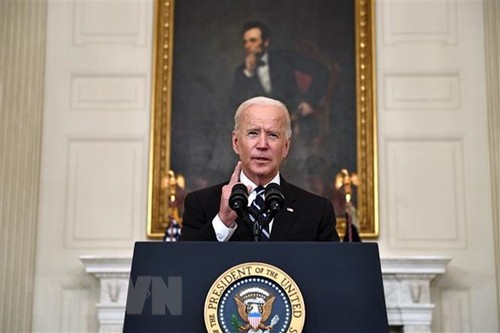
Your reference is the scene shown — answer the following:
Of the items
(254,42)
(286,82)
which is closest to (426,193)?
(286,82)

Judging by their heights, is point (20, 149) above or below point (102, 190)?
above

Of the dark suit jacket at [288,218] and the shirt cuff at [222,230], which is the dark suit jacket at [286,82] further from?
the shirt cuff at [222,230]

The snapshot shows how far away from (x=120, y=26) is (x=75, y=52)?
48 centimetres

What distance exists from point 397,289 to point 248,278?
4.61 metres

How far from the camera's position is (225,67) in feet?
24.3

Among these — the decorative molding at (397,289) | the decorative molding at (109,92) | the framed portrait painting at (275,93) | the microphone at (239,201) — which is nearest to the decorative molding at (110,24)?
the framed portrait painting at (275,93)

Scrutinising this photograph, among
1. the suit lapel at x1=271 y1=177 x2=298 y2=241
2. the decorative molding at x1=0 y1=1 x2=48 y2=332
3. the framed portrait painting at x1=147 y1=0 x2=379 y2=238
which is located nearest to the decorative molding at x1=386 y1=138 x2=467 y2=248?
the framed portrait painting at x1=147 y1=0 x2=379 y2=238

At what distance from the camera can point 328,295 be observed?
2236 millimetres

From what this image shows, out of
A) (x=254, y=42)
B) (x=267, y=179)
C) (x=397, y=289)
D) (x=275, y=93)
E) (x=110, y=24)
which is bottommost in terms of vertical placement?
(x=397, y=289)

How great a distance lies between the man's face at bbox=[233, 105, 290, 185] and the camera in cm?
303

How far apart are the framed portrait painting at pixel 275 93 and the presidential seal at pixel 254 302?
4780 millimetres

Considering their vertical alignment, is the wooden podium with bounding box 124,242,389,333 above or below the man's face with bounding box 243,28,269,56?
below

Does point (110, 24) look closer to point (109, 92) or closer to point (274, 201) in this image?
point (109, 92)

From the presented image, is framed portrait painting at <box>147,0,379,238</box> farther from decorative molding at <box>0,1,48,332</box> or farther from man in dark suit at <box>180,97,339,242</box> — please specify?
man in dark suit at <box>180,97,339,242</box>
